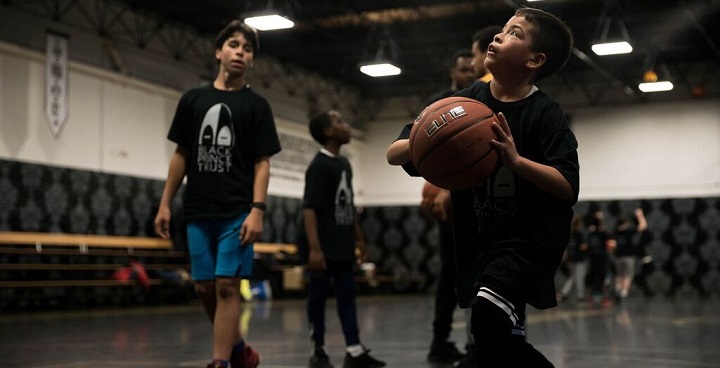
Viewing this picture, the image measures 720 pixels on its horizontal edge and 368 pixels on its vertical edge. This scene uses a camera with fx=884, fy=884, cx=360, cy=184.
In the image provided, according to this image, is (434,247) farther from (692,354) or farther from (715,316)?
(692,354)

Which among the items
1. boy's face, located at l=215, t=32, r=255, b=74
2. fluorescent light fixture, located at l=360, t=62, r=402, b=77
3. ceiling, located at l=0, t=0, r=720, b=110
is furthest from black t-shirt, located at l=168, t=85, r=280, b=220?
fluorescent light fixture, located at l=360, t=62, r=402, b=77

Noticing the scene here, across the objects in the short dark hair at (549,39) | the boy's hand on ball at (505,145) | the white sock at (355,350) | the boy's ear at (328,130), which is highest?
the boy's ear at (328,130)

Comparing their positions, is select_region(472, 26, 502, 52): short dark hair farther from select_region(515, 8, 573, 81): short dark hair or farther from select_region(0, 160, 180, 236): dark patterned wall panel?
select_region(0, 160, 180, 236): dark patterned wall panel

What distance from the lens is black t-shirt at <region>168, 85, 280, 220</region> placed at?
4074 millimetres

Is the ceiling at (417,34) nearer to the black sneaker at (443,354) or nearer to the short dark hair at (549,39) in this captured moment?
the black sneaker at (443,354)

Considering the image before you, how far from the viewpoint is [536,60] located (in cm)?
286

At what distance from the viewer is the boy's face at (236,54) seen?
4215 mm

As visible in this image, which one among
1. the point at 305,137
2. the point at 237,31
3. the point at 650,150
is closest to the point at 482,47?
the point at 237,31

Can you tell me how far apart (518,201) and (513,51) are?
48cm

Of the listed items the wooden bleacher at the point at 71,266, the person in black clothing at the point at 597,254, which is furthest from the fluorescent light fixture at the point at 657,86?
the wooden bleacher at the point at 71,266

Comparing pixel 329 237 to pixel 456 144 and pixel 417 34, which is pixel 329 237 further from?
pixel 417 34

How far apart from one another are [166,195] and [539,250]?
212 centimetres

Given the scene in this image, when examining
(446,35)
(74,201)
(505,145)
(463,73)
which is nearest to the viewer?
(505,145)

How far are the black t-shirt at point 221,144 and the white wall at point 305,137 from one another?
37.3 ft
